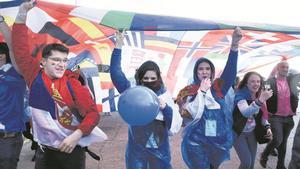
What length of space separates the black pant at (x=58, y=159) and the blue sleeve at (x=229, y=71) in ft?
6.04

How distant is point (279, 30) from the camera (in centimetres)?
444

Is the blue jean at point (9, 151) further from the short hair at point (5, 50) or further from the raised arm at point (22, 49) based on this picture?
the raised arm at point (22, 49)

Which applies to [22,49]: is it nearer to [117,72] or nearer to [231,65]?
[117,72]

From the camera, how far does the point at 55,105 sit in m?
3.22

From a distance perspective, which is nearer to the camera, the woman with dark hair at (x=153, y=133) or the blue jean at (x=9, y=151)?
the woman with dark hair at (x=153, y=133)

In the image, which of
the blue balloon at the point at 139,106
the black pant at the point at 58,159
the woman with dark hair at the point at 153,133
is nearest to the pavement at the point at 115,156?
the woman with dark hair at the point at 153,133

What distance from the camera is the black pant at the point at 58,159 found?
328cm

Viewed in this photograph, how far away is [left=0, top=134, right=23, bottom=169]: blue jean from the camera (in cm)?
404

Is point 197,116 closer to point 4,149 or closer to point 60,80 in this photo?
point 60,80

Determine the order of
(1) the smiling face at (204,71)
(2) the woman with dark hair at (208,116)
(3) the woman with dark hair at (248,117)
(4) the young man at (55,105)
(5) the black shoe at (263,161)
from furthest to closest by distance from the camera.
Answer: (5) the black shoe at (263,161)
(3) the woman with dark hair at (248,117)
(1) the smiling face at (204,71)
(2) the woman with dark hair at (208,116)
(4) the young man at (55,105)

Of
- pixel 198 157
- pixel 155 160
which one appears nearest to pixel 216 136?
pixel 198 157

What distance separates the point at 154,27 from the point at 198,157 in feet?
4.61

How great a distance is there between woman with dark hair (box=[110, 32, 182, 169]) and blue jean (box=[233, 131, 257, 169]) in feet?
4.77

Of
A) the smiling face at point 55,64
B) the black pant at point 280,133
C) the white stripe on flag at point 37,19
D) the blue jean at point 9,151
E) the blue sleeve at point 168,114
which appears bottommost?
the black pant at point 280,133
